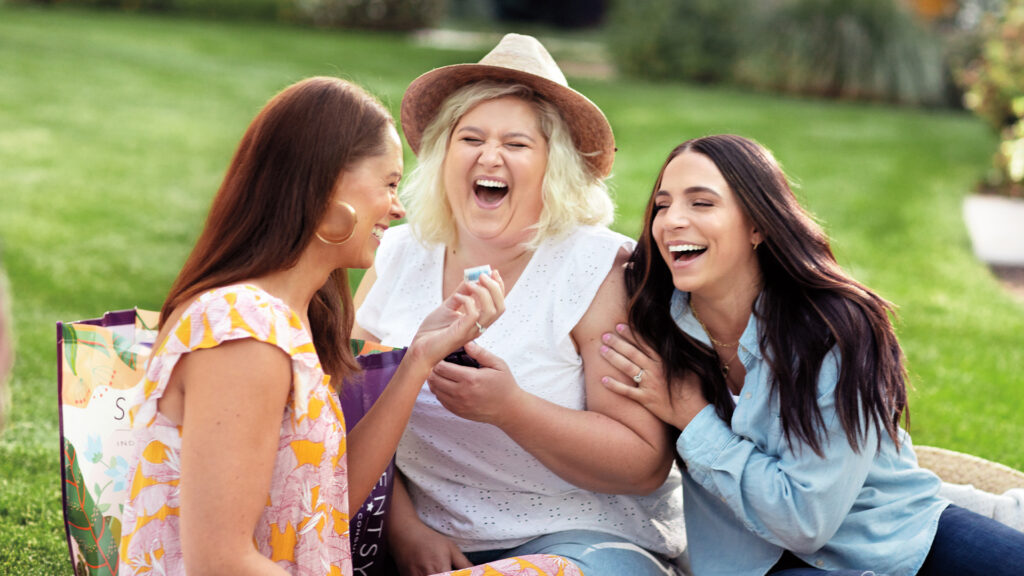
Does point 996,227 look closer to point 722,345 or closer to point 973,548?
point 973,548

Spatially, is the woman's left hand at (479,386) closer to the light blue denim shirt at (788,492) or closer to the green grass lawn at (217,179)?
the light blue denim shirt at (788,492)

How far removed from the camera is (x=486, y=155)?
294 centimetres

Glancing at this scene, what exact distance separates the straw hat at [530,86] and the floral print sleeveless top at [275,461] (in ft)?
3.88

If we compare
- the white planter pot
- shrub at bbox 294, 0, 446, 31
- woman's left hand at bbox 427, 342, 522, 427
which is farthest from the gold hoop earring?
shrub at bbox 294, 0, 446, 31

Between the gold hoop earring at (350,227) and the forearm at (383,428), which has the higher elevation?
the gold hoop earring at (350,227)

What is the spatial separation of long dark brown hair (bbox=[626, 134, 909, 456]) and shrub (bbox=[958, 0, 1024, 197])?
7.28 meters

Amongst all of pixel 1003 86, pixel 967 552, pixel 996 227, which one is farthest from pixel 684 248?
pixel 1003 86

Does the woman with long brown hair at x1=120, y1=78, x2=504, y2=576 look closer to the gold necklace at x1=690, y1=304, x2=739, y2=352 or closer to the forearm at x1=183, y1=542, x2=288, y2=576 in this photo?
the forearm at x1=183, y1=542, x2=288, y2=576

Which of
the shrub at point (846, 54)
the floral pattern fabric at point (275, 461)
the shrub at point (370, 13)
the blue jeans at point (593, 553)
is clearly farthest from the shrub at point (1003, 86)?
the shrub at point (370, 13)

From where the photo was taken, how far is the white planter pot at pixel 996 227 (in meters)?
8.33

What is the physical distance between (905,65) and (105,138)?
10702mm

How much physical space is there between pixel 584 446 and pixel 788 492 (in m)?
0.53

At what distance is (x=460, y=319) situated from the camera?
244 cm

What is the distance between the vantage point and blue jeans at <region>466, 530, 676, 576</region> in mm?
2770
